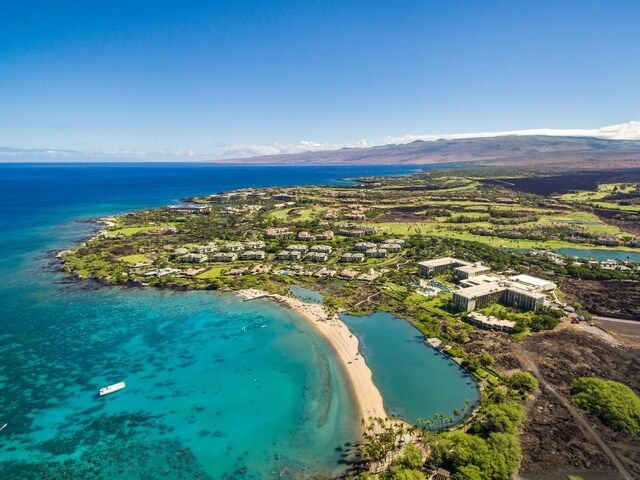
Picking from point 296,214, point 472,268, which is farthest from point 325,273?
point 296,214

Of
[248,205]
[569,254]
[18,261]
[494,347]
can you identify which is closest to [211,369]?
[494,347]

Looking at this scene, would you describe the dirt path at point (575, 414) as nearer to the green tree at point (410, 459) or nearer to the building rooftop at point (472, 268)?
the green tree at point (410, 459)

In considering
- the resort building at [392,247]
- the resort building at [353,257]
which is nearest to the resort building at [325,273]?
the resort building at [353,257]

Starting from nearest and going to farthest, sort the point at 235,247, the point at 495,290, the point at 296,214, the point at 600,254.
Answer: the point at 495,290 < the point at 600,254 < the point at 235,247 < the point at 296,214

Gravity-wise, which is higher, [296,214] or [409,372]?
[296,214]

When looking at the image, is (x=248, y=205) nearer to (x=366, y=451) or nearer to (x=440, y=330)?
(x=440, y=330)

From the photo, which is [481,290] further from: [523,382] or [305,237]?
[305,237]
